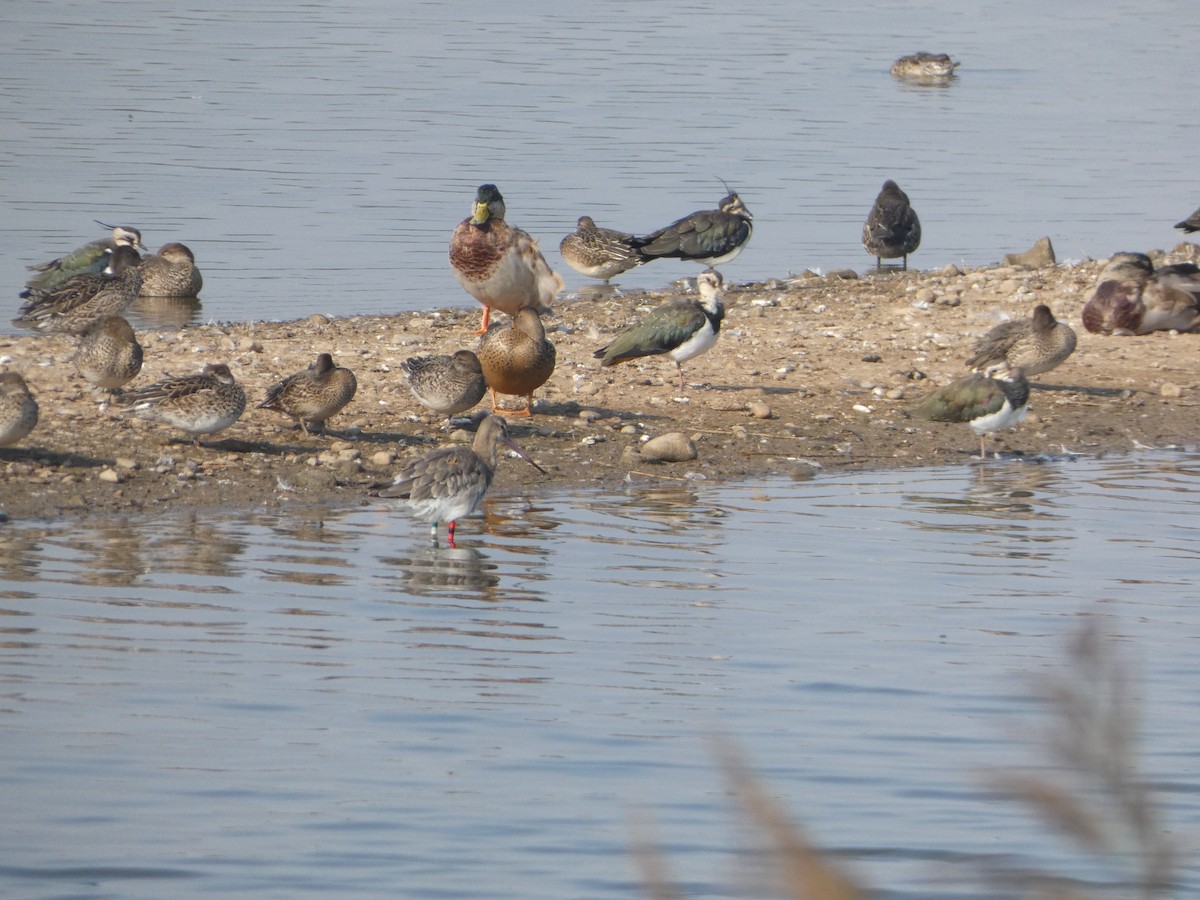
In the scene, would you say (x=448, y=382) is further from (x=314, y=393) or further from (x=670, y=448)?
(x=670, y=448)

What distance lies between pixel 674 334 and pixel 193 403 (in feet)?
11.8

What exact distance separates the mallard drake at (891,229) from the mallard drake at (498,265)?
5524mm

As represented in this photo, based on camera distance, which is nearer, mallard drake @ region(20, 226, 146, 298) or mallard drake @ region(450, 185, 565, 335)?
mallard drake @ region(450, 185, 565, 335)

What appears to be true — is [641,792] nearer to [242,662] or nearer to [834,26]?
[242,662]

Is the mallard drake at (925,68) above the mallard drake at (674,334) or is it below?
above

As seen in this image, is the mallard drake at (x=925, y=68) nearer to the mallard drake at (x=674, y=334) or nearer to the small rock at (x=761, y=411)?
the mallard drake at (x=674, y=334)

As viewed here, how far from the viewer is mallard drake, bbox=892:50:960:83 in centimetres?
3744

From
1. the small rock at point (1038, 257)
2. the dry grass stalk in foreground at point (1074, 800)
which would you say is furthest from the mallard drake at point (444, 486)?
the small rock at point (1038, 257)

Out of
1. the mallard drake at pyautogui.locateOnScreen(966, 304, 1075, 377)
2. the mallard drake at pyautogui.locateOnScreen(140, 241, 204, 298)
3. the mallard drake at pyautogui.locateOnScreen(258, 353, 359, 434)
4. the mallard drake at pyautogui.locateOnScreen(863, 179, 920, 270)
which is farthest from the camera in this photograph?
the mallard drake at pyautogui.locateOnScreen(863, 179, 920, 270)

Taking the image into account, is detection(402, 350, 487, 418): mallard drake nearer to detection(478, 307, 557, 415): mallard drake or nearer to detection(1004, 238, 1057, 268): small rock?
detection(478, 307, 557, 415): mallard drake

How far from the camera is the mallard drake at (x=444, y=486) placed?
9.66 m

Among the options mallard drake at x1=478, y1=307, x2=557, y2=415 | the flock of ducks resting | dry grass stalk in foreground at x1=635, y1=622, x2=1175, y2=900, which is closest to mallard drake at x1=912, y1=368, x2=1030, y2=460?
the flock of ducks resting

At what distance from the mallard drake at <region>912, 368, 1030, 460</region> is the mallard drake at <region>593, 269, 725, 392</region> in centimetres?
172

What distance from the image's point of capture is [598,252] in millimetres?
18422
